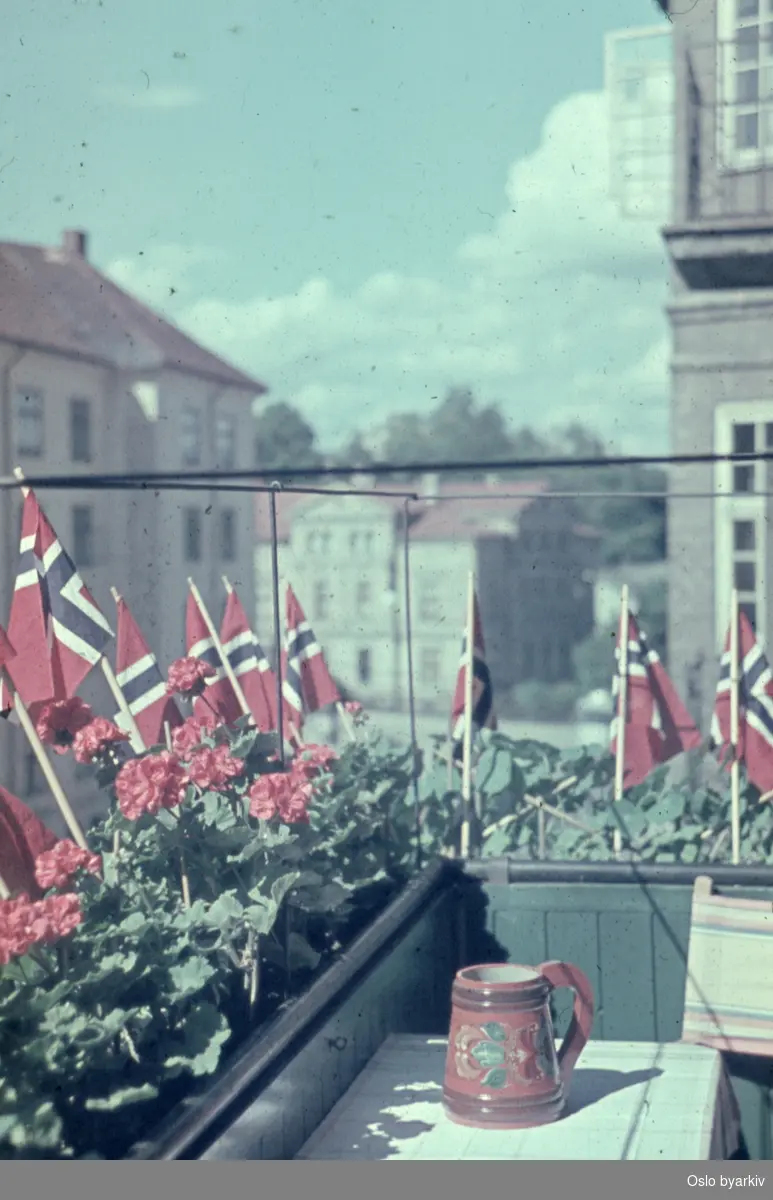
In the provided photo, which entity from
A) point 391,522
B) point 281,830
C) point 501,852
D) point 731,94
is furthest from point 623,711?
point 391,522

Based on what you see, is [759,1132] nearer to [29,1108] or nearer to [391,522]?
[29,1108]

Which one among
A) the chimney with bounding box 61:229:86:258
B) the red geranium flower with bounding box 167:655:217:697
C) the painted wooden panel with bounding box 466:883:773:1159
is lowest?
the painted wooden panel with bounding box 466:883:773:1159

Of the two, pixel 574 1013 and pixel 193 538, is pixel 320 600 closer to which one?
pixel 193 538

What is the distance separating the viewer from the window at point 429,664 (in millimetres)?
62562

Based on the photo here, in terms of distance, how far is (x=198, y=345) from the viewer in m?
35.8

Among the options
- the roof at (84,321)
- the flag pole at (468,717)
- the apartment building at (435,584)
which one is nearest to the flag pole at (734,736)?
the flag pole at (468,717)

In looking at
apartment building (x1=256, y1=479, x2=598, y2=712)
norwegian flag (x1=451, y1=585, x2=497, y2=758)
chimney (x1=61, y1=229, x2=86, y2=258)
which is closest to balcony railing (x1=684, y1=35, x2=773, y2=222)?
norwegian flag (x1=451, y1=585, x2=497, y2=758)

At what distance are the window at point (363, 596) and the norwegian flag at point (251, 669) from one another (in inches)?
2076

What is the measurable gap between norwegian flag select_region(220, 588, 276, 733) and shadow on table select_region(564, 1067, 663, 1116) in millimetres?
3688

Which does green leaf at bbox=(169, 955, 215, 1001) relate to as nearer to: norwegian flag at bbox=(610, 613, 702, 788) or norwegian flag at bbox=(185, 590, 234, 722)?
norwegian flag at bbox=(185, 590, 234, 722)

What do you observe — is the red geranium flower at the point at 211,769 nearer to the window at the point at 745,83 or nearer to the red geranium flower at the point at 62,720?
the red geranium flower at the point at 62,720

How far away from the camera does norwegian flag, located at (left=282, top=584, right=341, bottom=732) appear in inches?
310

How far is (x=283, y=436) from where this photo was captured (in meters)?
48.8

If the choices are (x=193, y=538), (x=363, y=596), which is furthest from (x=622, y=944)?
(x=363, y=596)
